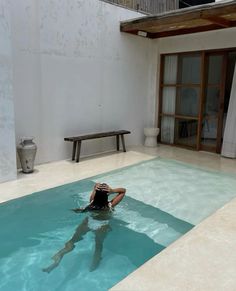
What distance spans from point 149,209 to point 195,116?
390 centimetres

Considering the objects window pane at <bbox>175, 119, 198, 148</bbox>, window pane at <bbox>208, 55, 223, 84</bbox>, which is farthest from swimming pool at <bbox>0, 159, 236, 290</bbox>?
window pane at <bbox>208, 55, 223, 84</bbox>

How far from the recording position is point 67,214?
142 inches

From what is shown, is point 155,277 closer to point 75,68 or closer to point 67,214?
point 67,214

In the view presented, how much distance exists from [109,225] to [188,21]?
426cm

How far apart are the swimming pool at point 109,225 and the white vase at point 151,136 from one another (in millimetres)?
2297

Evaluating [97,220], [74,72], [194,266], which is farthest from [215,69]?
[194,266]

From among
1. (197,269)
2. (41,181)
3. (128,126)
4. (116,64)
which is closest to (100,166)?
(41,181)

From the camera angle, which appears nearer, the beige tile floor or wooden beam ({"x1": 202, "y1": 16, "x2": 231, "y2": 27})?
the beige tile floor

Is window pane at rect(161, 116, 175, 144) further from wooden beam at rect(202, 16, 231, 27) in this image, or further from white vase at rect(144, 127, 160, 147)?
wooden beam at rect(202, 16, 231, 27)

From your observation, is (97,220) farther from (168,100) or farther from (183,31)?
(183,31)

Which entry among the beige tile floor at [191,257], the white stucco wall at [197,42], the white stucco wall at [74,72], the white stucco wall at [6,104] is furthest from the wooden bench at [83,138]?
the white stucco wall at [197,42]

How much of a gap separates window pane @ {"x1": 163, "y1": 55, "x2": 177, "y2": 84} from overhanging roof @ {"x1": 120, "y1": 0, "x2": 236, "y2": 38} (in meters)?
0.60

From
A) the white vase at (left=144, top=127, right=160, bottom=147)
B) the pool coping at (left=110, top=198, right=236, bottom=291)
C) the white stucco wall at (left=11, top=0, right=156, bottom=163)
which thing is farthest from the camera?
the white vase at (left=144, top=127, right=160, bottom=147)

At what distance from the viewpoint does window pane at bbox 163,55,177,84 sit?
7371 millimetres
